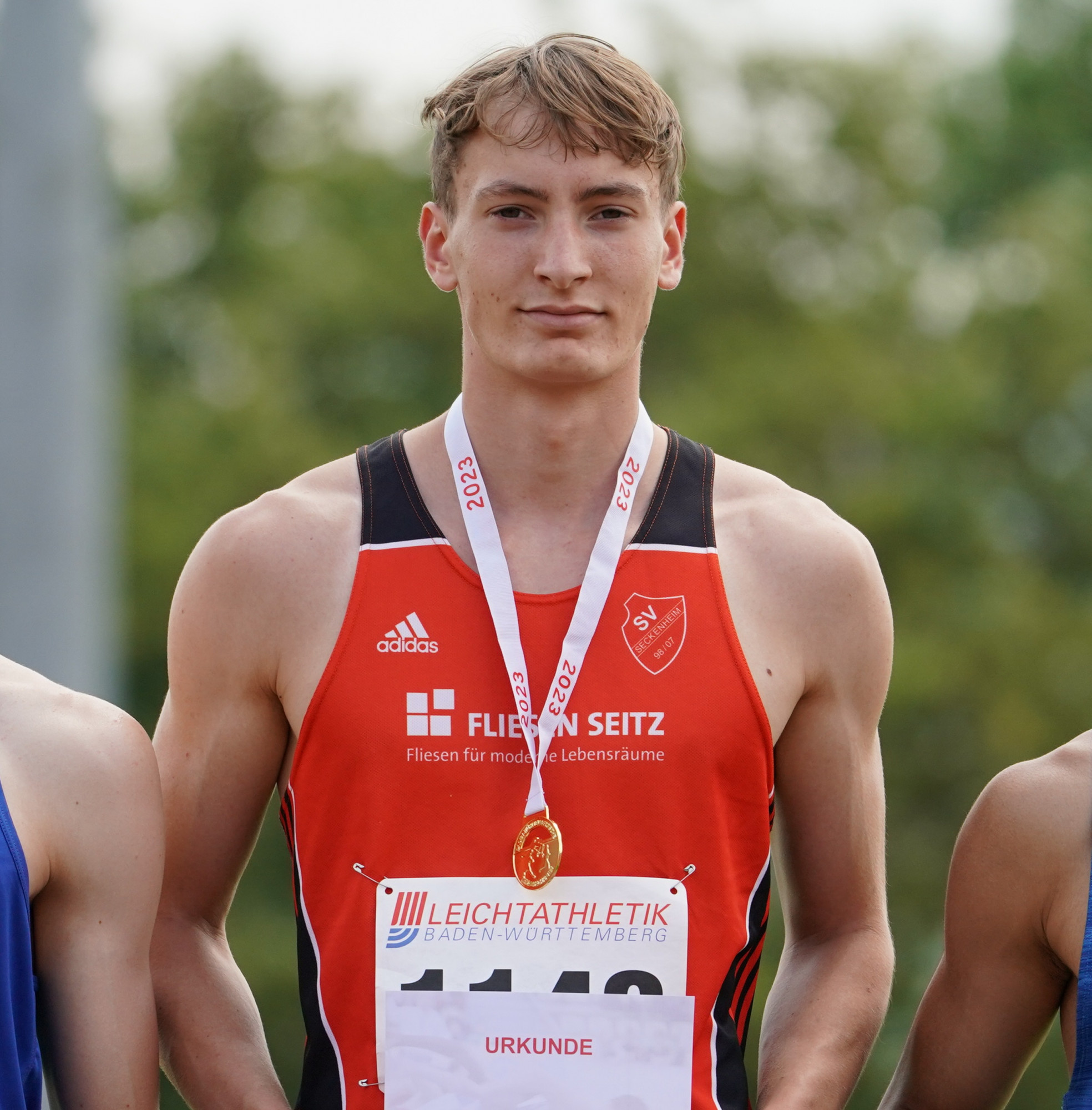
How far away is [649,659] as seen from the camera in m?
3.35

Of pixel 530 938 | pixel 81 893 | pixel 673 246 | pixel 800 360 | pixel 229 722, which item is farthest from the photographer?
pixel 800 360

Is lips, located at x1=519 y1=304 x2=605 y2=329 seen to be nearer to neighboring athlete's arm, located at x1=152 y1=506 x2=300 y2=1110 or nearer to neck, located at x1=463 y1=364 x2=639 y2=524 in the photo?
neck, located at x1=463 y1=364 x2=639 y2=524

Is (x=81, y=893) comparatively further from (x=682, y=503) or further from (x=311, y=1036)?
(x=682, y=503)

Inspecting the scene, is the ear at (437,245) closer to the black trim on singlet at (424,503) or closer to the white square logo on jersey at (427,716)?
the black trim on singlet at (424,503)

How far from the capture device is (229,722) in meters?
3.42

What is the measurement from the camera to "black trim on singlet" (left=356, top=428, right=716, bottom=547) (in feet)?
11.3

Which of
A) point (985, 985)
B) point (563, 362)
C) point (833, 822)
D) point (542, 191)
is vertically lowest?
point (985, 985)

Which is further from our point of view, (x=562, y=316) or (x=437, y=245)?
(x=437, y=245)

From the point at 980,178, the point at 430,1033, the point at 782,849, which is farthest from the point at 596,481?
the point at 980,178

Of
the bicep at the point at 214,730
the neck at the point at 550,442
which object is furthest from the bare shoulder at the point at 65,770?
the neck at the point at 550,442

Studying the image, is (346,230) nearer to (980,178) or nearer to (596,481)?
(980,178)

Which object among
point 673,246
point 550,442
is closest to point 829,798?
point 550,442

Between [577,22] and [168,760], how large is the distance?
17.0 m

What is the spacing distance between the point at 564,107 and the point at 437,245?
411 millimetres
